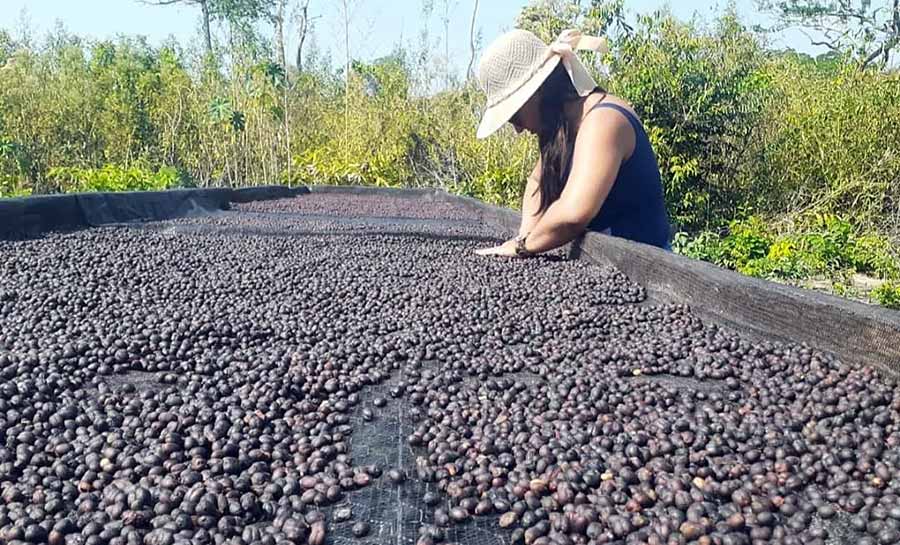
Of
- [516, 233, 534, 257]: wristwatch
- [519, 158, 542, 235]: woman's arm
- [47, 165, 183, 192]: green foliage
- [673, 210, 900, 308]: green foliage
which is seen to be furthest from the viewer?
[47, 165, 183, 192]: green foliage

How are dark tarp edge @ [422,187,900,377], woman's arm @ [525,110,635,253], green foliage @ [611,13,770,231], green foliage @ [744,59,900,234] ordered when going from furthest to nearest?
green foliage @ [611,13,770,231] < green foliage @ [744,59,900,234] < woman's arm @ [525,110,635,253] < dark tarp edge @ [422,187,900,377]

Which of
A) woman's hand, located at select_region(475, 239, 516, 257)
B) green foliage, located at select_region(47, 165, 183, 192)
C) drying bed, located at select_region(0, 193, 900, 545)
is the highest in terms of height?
green foliage, located at select_region(47, 165, 183, 192)

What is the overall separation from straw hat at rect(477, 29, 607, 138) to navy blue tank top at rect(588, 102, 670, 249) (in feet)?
0.91

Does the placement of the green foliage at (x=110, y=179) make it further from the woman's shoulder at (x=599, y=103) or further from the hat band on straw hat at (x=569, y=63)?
the woman's shoulder at (x=599, y=103)

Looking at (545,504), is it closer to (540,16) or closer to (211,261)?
(211,261)

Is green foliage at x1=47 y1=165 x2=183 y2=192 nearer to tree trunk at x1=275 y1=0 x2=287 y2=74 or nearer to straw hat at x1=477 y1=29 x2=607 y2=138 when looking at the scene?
tree trunk at x1=275 y1=0 x2=287 y2=74

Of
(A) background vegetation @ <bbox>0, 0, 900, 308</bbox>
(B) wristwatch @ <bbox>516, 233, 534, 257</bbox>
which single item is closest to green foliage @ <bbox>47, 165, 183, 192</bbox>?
(A) background vegetation @ <bbox>0, 0, 900, 308</bbox>

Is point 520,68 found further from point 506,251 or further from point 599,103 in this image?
point 506,251

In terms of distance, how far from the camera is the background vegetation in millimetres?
6367

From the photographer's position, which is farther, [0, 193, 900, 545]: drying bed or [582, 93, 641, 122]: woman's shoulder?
[582, 93, 641, 122]: woman's shoulder

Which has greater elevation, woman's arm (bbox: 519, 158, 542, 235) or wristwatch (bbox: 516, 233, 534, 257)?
woman's arm (bbox: 519, 158, 542, 235)

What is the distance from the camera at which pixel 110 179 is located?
29.0 ft

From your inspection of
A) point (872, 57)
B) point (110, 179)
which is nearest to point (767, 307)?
point (872, 57)

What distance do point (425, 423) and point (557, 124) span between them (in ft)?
A: 6.79
